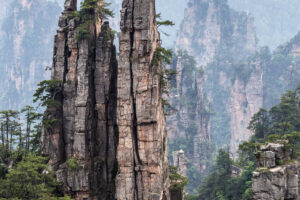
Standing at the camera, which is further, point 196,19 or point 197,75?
point 196,19

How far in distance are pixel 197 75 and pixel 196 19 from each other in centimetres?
4170

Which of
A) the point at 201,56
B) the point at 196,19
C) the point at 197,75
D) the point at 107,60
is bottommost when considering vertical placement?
the point at 107,60

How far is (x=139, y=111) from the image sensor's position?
19797mm

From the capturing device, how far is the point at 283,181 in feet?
69.3

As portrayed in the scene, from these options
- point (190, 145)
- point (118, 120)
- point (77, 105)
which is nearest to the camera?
point (118, 120)

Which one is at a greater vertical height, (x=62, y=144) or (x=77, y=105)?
(x=77, y=105)

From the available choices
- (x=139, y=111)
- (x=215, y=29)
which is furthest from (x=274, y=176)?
(x=215, y=29)

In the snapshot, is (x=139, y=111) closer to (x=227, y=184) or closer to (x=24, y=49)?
(x=227, y=184)

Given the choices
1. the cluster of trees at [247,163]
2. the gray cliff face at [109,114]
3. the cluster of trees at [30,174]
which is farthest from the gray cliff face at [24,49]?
the gray cliff face at [109,114]

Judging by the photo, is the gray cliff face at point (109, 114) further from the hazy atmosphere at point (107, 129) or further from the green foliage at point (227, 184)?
the green foliage at point (227, 184)

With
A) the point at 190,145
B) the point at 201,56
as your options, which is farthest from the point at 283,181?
the point at 201,56

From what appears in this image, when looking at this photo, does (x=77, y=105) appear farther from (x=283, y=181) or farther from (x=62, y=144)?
(x=283, y=181)

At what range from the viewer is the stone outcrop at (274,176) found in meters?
21.0

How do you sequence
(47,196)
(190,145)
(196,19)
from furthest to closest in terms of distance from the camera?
(196,19) → (190,145) → (47,196)
